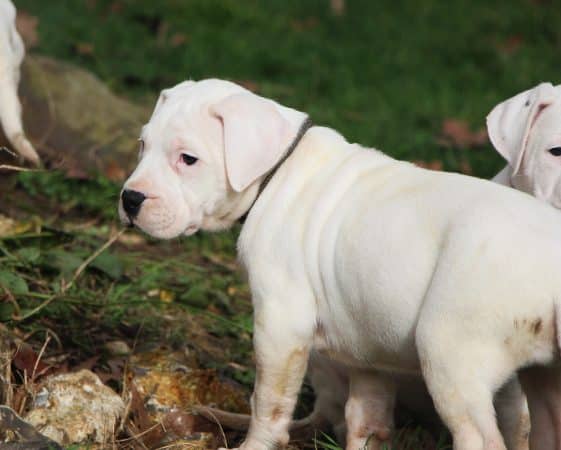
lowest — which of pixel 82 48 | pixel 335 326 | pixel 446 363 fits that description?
pixel 82 48

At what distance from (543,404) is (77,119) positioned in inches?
176

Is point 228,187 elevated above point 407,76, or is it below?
above

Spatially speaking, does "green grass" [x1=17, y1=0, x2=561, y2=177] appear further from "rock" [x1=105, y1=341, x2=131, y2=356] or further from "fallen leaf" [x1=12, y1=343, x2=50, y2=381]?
"fallen leaf" [x1=12, y1=343, x2=50, y2=381]

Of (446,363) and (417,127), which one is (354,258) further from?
(417,127)

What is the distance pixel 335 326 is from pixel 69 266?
5.85 feet

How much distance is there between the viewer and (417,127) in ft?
29.0

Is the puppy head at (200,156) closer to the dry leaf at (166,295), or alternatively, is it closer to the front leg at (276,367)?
the front leg at (276,367)

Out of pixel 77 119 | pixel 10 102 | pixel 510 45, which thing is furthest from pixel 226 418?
pixel 510 45

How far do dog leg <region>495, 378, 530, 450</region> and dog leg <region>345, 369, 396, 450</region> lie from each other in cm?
45

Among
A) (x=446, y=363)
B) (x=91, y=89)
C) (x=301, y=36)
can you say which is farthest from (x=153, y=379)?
(x=301, y=36)

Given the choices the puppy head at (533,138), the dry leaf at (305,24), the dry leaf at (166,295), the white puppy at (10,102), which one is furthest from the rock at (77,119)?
the dry leaf at (305,24)

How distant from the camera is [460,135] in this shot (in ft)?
27.7

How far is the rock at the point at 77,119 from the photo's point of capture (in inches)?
283

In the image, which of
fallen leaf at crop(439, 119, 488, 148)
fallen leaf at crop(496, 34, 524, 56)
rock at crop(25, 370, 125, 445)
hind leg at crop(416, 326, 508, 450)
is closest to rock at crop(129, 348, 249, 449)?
rock at crop(25, 370, 125, 445)
